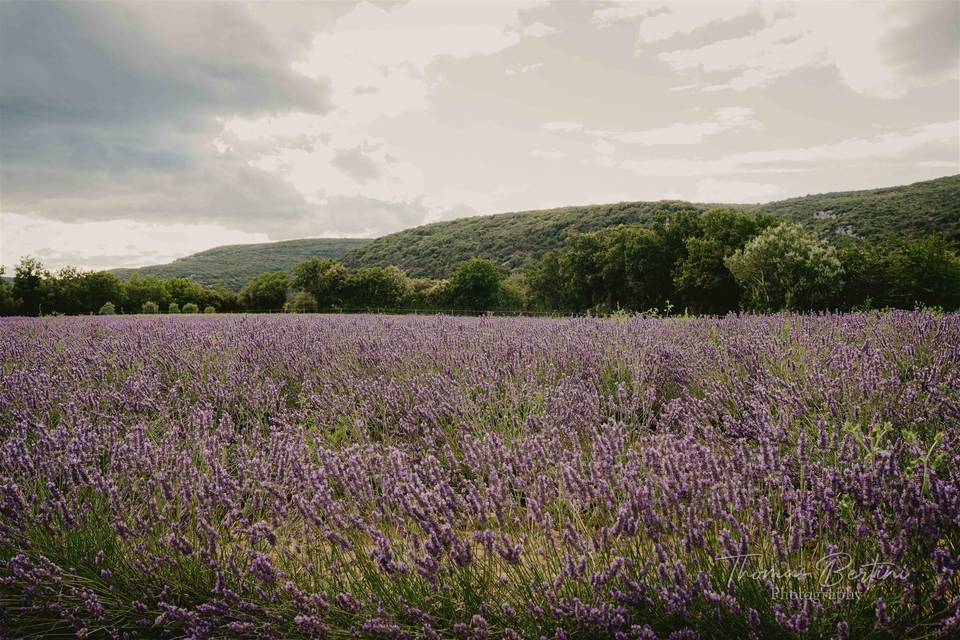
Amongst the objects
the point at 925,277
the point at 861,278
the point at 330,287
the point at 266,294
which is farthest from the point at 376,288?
the point at 925,277

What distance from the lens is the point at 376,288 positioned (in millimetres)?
59156

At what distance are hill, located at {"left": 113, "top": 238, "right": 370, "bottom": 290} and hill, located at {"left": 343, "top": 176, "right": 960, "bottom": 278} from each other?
2746 cm

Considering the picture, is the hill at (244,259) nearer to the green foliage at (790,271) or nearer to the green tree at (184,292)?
the green tree at (184,292)

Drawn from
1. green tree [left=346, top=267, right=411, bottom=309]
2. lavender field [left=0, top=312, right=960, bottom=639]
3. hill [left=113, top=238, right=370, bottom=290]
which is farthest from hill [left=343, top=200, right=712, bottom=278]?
lavender field [left=0, top=312, right=960, bottom=639]

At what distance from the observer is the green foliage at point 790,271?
22375 millimetres

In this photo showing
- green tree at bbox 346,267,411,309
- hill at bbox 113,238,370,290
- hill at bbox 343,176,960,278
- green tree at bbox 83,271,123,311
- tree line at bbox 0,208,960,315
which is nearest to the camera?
tree line at bbox 0,208,960,315

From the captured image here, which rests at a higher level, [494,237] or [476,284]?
[494,237]

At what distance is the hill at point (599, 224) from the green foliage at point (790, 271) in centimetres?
1834

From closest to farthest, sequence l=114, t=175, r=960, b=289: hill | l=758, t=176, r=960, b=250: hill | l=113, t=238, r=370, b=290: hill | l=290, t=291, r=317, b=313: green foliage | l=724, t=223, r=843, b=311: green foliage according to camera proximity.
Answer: l=724, t=223, r=843, b=311: green foliage < l=758, t=176, r=960, b=250: hill < l=290, t=291, r=317, b=313: green foliage < l=114, t=175, r=960, b=289: hill < l=113, t=238, r=370, b=290: hill

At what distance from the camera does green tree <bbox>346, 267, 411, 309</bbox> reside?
2296 inches

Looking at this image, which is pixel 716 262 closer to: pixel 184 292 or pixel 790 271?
pixel 790 271

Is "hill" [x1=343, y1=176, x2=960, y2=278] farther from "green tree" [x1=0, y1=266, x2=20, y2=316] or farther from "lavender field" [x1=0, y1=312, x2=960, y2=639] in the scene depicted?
"green tree" [x1=0, y1=266, x2=20, y2=316]

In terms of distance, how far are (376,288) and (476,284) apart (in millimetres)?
12097

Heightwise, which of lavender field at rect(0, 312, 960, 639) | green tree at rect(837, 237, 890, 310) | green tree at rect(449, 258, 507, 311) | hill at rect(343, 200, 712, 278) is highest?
hill at rect(343, 200, 712, 278)
